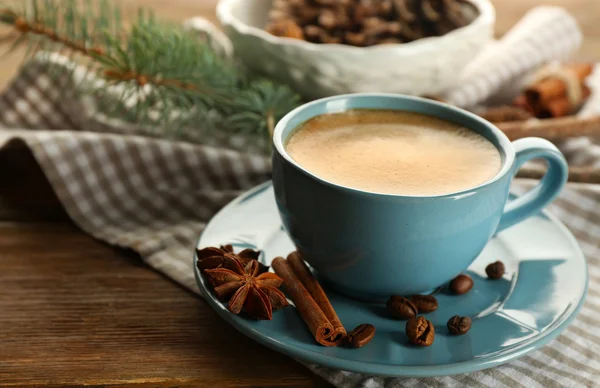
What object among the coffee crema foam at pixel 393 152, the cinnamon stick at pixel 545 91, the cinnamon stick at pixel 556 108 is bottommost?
the cinnamon stick at pixel 556 108

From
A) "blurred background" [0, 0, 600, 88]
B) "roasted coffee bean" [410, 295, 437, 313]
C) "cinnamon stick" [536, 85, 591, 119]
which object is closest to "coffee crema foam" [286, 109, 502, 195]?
"roasted coffee bean" [410, 295, 437, 313]

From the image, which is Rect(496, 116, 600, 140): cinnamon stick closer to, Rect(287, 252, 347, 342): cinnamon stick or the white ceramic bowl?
the white ceramic bowl

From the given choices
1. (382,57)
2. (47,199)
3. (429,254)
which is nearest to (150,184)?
(47,199)

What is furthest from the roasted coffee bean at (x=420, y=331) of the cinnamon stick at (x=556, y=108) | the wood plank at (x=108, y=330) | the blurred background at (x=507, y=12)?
the blurred background at (x=507, y=12)

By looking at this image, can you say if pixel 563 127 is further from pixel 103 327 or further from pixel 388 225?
pixel 103 327

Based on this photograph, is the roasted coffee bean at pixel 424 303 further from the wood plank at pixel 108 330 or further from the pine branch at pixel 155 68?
the pine branch at pixel 155 68

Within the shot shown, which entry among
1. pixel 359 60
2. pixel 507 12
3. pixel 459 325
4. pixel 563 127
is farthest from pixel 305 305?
pixel 507 12
